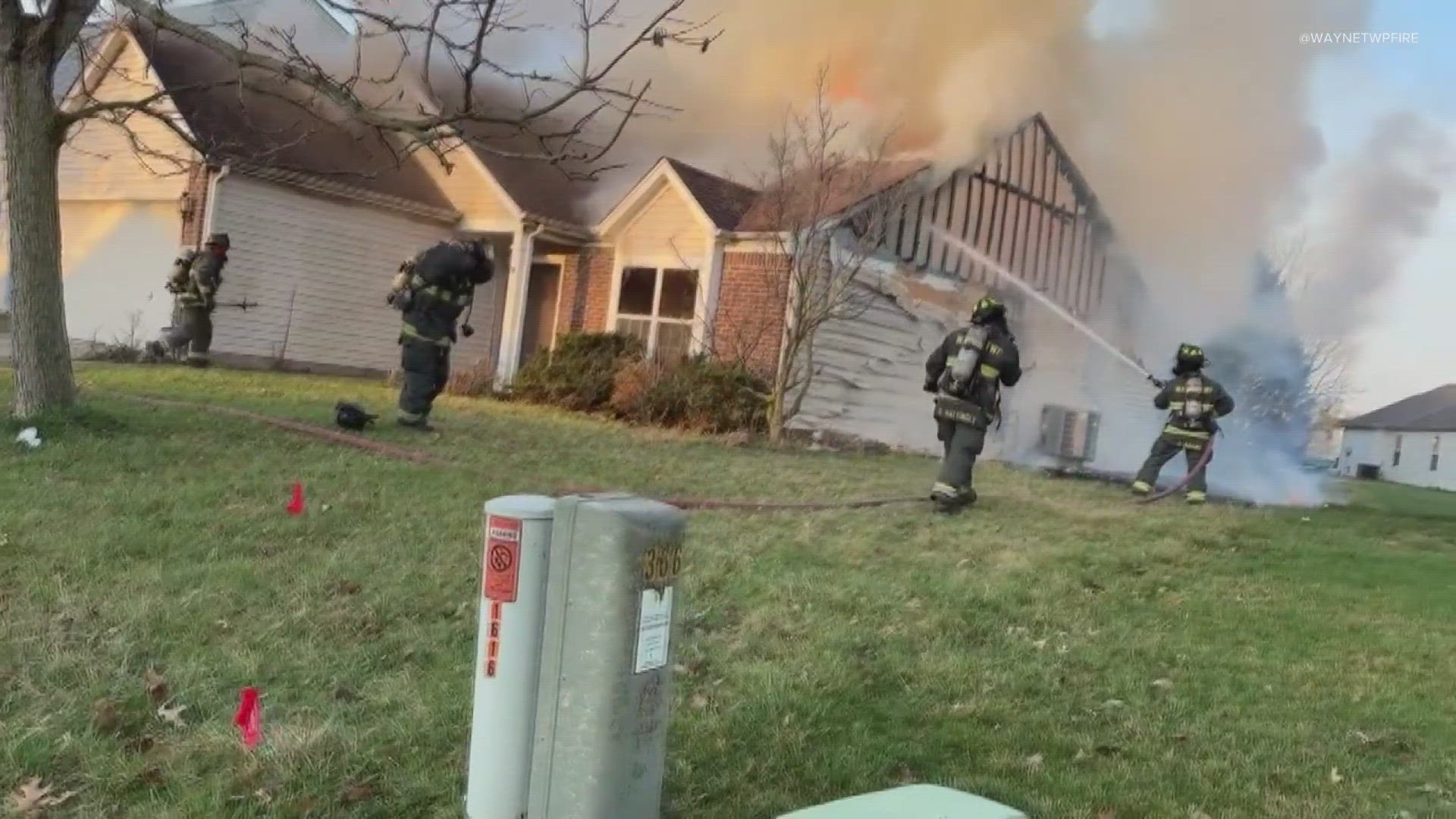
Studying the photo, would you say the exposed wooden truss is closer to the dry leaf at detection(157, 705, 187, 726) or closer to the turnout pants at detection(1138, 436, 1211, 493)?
the turnout pants at detection(1138, 436, 1211, 493)

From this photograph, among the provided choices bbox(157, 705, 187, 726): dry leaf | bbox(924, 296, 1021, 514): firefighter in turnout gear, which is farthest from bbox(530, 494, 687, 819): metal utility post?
bbox(924, 296, 1021, 514): firefighter in turnout gear

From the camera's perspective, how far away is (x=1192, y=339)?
1688 centimetres

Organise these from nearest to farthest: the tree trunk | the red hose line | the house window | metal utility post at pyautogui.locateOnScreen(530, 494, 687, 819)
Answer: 1. metal utility post at pyautogui.locateOnScreen(530, 494, 687, 819)
2. the tree trunk
3. the red hose line
4. the house window

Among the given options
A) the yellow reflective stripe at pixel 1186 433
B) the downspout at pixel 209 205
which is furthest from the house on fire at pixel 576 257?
the yellow reflective stripe at pixel 1186 433

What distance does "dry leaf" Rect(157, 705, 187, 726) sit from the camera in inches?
146

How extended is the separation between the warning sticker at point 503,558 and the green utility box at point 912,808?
1091 mm

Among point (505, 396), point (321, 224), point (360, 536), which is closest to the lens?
point (360, 536)

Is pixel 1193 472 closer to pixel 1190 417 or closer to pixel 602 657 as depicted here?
pixel 1190 417

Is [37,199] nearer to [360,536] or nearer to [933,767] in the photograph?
[360,536]

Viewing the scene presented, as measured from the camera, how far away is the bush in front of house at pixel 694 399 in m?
12.8

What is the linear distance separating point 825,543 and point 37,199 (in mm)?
5896

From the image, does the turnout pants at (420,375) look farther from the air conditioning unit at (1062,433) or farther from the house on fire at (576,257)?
the air conditioning unit at (1062,433)

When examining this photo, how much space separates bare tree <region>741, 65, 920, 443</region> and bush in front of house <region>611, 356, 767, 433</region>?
292 millimetres

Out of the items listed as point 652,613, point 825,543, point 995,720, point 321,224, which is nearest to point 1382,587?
point 825,543
